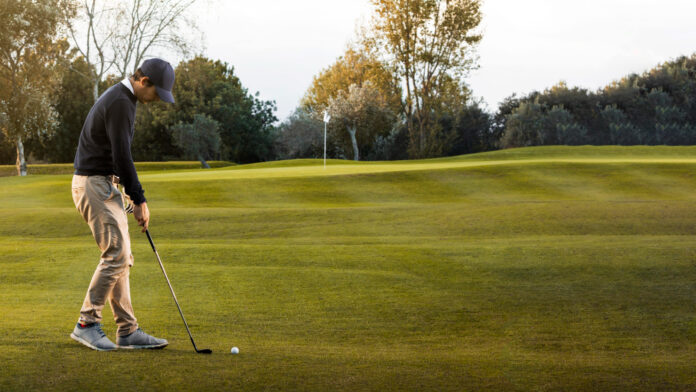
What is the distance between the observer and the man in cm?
520

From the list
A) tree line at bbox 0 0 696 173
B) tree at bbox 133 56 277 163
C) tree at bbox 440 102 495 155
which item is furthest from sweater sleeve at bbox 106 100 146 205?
tree at bbox 133 56 277 163

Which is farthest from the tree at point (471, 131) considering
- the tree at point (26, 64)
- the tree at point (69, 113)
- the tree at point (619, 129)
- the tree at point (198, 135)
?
the tree at point (69, 113)

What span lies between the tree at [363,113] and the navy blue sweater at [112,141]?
159ft

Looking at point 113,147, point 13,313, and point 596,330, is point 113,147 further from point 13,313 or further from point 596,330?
point 596,330

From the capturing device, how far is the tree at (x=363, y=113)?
53.5 m

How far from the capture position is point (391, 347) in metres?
5.96

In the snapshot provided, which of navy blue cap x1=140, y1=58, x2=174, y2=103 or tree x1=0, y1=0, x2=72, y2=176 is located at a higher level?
tree x1=0, y1=0, x2=72, y2=176

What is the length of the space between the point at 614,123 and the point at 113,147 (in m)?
43.4

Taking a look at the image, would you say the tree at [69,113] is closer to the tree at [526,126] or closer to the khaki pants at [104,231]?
the tree at [526,126]

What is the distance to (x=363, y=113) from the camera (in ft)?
175

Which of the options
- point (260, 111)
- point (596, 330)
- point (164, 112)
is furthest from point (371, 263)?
point (260, 111)

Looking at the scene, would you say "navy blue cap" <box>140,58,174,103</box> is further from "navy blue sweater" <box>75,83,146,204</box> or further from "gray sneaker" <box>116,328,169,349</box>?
"gray sneaker" <box>116,328,169,349</box>

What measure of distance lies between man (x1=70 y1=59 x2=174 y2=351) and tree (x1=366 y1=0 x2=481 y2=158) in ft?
138

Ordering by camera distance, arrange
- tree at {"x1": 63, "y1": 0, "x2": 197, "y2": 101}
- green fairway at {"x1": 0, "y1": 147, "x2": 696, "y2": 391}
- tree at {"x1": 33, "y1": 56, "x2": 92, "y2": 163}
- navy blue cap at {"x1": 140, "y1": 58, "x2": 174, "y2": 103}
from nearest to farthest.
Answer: green fairway at {"x1": 0, "y1": 147, "x2": 696, "y2": 391}, navy blue cap at {"x1": 140, "y1": 58, "x2": 174, "y2": 103}, tree at {"x1": 63, "y1": 0, "x2": 197, "y2": 101}, tree at {"x1": 33, "y1": 56, "x2": 92, "y2": 163}
